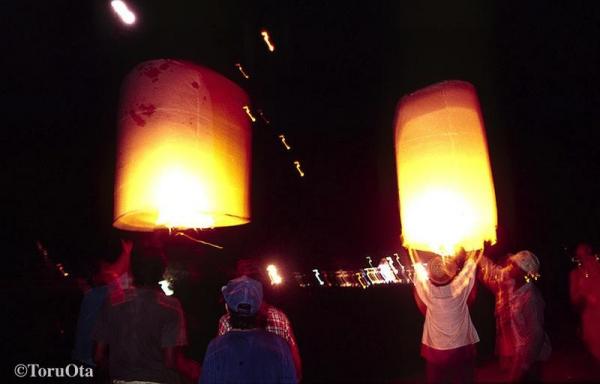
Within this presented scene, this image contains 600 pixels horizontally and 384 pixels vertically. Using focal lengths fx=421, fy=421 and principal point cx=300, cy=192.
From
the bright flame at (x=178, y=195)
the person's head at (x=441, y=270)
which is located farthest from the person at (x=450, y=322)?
the bright flame at (x=178, y=195)

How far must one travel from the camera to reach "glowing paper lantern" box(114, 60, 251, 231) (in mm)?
2676

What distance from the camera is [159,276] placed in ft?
9.96

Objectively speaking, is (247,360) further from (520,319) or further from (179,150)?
(520,319)

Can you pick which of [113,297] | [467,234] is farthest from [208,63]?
[467,234]

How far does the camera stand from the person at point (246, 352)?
2.14 metres

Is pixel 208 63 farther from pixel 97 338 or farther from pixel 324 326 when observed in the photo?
pixel 324 326

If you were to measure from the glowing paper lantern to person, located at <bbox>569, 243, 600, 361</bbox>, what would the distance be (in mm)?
4984

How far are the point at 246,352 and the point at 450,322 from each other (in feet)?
7.74

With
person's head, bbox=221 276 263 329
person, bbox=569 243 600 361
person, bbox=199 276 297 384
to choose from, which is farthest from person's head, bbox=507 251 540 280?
person's head, bbox=221 276 263 329

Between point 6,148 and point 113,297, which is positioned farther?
point 6,148

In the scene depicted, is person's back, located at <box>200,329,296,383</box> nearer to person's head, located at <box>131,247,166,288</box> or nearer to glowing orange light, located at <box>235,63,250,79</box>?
person's head, located at <box>131,247,166,288</box>

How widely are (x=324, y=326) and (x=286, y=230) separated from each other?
3688mm

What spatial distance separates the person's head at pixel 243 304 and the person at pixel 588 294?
522 cm

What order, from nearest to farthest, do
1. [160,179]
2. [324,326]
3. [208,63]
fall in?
[160,179] → [208,63] → [324,326]
